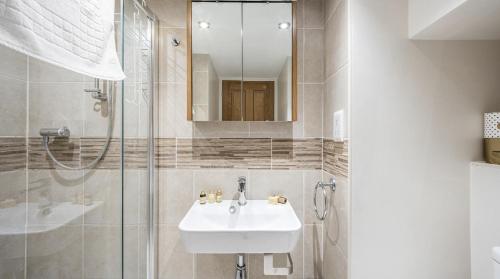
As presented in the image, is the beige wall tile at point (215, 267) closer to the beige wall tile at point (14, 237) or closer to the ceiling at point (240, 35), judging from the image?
the beige wall tile at point (14, 237)

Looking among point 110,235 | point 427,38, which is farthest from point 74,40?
point 427,38

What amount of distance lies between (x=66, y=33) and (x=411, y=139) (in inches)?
55.8

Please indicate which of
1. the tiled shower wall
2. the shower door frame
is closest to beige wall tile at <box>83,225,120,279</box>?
the shower door frame

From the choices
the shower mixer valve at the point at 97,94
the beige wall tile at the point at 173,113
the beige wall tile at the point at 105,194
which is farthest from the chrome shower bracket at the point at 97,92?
the beige wall tile at the point at 173,113

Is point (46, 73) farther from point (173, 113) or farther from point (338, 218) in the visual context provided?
point (338, 218)

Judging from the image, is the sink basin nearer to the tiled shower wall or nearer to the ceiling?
the tiled shower wall

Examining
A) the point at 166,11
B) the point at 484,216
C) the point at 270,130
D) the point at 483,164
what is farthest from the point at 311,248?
the point at 166,11

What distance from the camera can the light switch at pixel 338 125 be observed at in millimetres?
1263

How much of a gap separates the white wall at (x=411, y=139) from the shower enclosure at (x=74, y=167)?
1.06 meters

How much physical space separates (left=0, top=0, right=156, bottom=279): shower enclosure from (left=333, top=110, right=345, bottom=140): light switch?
1.04 m

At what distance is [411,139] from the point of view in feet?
3.89

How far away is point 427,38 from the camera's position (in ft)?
3.85

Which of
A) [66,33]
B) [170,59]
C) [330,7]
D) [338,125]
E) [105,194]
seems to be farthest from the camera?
[170,59]

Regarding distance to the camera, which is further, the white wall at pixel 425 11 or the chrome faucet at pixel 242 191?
the chrome faucet at pixel 242 191
